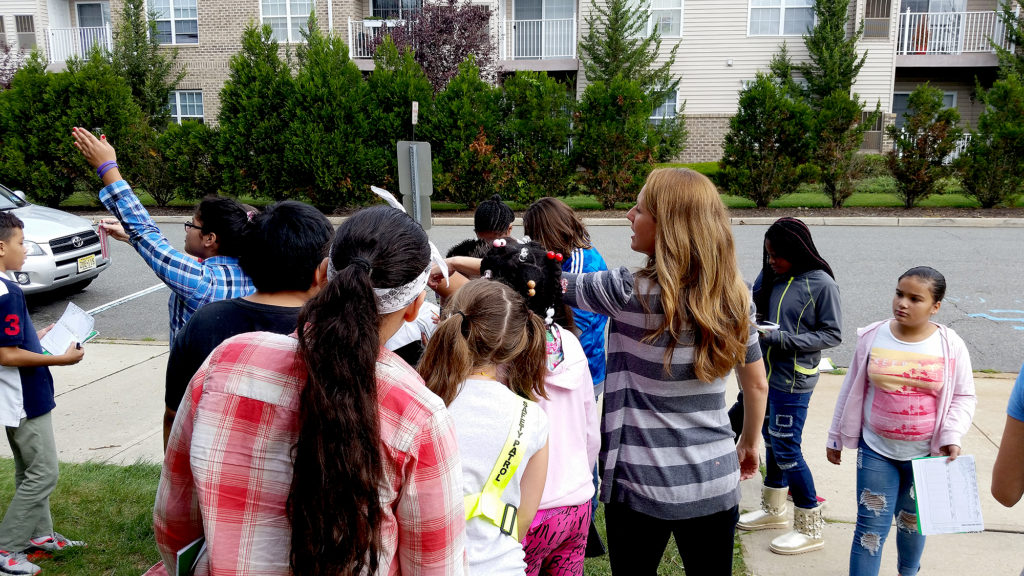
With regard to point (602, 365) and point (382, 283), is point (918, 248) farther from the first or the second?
point (382, 283)

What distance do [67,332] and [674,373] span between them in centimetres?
309

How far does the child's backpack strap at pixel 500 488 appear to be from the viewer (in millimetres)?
1964

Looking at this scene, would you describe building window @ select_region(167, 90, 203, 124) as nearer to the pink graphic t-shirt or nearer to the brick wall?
the brick wall

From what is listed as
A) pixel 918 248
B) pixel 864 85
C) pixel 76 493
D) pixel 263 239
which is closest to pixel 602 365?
pixel 263 239

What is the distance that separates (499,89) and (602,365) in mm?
14790

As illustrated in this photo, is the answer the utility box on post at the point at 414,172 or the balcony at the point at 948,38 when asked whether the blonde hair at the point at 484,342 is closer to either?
A: the utility box on post at the point at 414,172

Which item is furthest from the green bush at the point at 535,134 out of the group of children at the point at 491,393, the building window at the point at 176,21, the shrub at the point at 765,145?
the building window at the point at 176,21

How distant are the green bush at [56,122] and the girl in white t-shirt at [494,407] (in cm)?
1933

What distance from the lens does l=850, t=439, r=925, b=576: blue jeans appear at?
3225 millimetres

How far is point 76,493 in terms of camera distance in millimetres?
4383

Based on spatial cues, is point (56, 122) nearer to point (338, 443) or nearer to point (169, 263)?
point (169, 263)

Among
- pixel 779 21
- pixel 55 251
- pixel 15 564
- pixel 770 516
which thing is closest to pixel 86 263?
pixel 55 251

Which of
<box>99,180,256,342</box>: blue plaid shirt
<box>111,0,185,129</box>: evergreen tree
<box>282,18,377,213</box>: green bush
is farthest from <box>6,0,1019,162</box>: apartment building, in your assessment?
<box>99,180,256,342</box>: blue plaid shirt

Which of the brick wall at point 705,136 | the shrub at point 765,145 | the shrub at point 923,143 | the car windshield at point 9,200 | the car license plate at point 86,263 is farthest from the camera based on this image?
the brick wall at point 705,136
